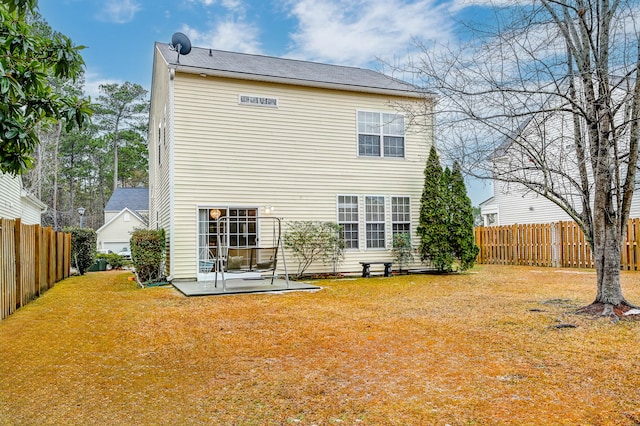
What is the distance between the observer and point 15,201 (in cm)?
1449

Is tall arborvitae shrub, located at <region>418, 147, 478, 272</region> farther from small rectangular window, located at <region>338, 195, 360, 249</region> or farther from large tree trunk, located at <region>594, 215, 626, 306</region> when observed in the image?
large tree trunk, located at <region>594, 215, 626, 306</region>

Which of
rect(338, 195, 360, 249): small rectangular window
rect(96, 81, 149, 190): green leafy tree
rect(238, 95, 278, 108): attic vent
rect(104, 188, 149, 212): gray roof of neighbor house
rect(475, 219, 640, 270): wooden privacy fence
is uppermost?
rect(96, 81, 149, 190): green leafy tree

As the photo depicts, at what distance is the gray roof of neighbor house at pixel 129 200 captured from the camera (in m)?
29.5

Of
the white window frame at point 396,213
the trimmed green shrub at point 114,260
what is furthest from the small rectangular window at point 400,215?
the trimmed green shrub at point 114,260

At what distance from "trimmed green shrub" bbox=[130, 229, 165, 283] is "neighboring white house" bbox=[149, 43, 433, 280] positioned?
361mm

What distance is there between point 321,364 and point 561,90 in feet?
16.0

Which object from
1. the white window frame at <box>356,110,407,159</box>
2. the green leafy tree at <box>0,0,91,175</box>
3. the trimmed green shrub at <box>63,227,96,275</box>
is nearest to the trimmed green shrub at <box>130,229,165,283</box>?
the white window frame at <box>356,110,407,159</box>

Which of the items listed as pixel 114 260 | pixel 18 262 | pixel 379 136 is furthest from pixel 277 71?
pixel 114 260

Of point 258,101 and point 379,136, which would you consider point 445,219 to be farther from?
point 258,101

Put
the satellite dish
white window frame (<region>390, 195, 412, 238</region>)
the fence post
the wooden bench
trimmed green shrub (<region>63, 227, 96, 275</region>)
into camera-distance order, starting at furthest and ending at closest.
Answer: trimmed green shrub (<region>63, 227, 96, 275</region>) < white window frame (<region>390, 195, 412, 238</region>) < the wooden bench < the satellite dish < the fence post

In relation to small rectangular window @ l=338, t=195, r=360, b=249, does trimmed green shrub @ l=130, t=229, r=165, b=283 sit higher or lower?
lower

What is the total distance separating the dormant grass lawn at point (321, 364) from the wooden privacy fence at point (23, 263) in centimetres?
41

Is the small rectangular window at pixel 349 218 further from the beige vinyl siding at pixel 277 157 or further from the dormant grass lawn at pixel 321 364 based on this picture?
the dormant grass lawn at pixel 321 364

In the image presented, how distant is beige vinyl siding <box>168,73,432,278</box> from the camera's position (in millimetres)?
10891
